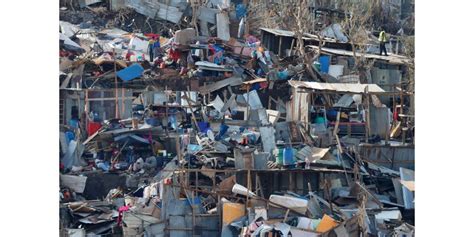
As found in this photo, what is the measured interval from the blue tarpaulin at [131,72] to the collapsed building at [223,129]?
1 cm

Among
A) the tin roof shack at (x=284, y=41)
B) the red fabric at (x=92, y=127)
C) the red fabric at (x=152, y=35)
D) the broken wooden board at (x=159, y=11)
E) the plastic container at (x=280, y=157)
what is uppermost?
the broken wooden board at (x=159, y=11)

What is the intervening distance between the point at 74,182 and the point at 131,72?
1.57 meters

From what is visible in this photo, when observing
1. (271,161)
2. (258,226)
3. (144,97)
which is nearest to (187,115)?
(144,97)

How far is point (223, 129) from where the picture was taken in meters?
6.60

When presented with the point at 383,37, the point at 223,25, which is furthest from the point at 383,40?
the point at 223,25

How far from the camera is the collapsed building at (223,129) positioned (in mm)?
5398

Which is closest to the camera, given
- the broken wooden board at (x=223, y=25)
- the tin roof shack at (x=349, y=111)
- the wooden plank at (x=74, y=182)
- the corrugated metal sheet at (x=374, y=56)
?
the wooden plank at (x=74, y=182)

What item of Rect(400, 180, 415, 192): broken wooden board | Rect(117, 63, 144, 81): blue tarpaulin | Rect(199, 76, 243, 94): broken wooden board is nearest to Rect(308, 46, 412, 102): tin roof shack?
Rect(199, 76, 243, 94): broken wooden board

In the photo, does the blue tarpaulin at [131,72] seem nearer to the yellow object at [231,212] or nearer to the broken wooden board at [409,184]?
the yellow object at [231,212]

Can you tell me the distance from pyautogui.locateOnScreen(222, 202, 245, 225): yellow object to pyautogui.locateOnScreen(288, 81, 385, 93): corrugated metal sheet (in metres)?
1.70

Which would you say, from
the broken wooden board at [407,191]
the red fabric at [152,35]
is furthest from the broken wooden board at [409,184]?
the red fabric at [152,35]

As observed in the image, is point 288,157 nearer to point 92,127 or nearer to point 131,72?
point 92,127
